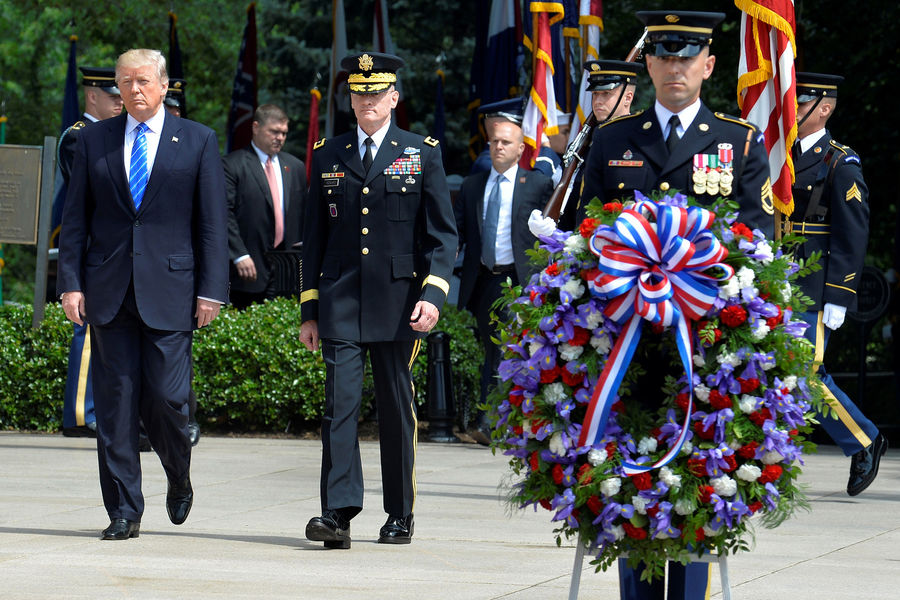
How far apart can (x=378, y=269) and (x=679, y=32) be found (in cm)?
237

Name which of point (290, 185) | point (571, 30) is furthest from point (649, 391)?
point (571, 30)

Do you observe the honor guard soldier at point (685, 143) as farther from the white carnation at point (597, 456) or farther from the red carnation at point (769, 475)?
the white carnation at point (597, 456)

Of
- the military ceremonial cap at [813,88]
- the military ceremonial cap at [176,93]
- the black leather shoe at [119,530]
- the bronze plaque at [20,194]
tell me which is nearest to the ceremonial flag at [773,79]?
the military ceremonial cap at [813,88]

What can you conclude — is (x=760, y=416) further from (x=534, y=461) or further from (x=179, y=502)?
(x=179, y=502)

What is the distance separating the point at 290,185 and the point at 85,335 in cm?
221

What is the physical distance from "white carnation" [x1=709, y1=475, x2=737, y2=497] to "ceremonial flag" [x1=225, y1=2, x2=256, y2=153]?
16.0 metres

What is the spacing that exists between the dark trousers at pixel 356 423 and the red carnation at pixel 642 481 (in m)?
2.74

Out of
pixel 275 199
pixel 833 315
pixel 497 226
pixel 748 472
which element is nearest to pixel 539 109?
pixel 497 226

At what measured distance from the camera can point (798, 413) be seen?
15.5 feet

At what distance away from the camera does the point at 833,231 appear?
30.4 feet

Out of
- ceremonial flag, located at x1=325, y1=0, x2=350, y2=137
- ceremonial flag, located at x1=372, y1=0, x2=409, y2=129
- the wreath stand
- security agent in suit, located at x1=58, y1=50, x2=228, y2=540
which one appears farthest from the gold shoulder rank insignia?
ceremonial flag, located at x1=372, y1=0, x2=409, y2=129

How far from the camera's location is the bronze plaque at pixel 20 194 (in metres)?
11.8

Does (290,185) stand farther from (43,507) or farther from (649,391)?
(649,391)

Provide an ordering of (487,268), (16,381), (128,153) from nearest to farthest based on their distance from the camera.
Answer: (128,153) → (487,268) → (16,381)
